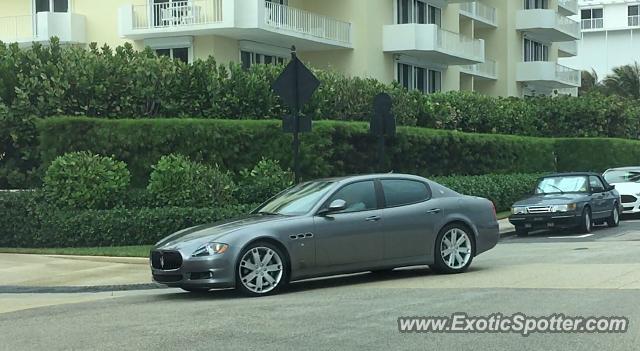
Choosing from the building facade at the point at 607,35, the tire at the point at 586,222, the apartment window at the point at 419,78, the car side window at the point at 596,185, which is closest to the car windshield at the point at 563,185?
the car side window at the point at 596,185

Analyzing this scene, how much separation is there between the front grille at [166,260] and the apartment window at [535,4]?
43.1 m

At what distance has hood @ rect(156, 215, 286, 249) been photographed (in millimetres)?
9703

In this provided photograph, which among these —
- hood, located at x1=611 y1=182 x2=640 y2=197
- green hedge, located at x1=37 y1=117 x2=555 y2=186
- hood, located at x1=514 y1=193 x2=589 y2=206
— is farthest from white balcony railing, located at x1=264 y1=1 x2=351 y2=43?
hood, located at x1=611 y1=182 x2=640 y2=197

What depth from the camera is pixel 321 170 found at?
60.4 ft

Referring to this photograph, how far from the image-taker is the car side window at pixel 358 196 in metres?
10.6

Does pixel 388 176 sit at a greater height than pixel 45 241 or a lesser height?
greater

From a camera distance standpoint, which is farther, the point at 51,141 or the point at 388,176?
the point at 51,141

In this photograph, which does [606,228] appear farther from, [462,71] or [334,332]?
[462,71]

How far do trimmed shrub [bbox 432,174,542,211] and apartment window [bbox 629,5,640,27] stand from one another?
163ft

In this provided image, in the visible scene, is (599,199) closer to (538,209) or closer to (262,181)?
(538,209)

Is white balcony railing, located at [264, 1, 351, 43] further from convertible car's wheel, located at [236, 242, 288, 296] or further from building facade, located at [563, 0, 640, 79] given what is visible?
building facade, located at [563, 0, 640, 79]

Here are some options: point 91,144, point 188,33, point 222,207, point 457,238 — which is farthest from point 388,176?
point 188,33

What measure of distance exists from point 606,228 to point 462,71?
2167cm

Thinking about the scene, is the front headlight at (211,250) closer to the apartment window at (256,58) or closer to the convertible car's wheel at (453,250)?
the convertible car's wheel at (453,250)
